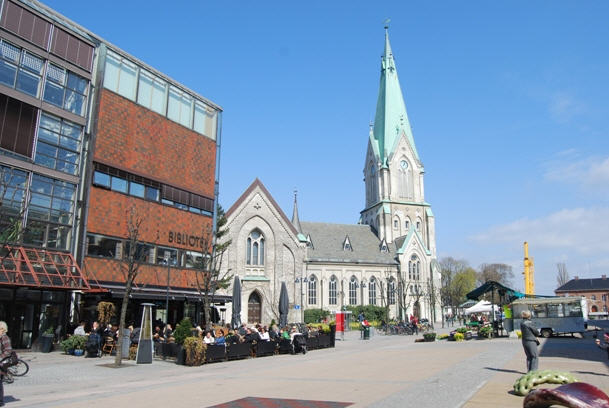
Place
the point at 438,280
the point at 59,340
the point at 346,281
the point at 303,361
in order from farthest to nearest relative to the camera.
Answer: the point at 438,280 < the point at 346,281 < the point at 59,340 < the point at 303,361

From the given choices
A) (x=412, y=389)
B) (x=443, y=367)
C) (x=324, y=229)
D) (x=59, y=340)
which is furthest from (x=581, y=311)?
(x=324, y=229)

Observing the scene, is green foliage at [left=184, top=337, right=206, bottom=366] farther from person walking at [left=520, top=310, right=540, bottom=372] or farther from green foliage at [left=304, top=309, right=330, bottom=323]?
green foliage at [left=304, top=309, right=330, bottom=323]

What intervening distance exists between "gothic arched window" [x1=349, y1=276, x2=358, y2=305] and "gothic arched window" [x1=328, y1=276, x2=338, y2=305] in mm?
2196

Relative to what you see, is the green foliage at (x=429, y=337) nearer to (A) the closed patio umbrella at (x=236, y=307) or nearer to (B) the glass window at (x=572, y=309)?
(B) the glass window at (x=572, y=309)

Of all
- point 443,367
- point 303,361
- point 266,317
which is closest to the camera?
point 443,367

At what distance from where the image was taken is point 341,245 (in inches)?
2721

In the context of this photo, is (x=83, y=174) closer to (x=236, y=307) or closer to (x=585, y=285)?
(x=236, y=307)

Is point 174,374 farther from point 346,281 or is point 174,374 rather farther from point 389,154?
point 389,154

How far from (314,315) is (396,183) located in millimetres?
27583

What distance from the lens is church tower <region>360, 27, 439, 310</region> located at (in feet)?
235

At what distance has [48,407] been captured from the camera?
9.88 metres

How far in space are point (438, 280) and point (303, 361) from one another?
179 ft

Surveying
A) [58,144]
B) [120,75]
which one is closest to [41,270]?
[58,144]

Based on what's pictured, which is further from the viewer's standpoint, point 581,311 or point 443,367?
point 581,311
